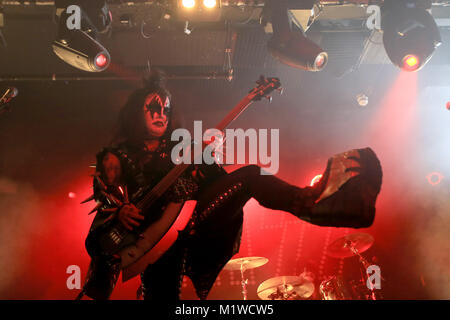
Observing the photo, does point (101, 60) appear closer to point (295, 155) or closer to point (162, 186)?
point (162, 186)

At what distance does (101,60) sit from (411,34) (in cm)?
262

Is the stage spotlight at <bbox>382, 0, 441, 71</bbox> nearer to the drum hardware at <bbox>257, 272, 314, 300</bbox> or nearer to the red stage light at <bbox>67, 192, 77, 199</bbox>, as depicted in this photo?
the drum hardware at <bbox>257, 272, 314, 300</bbox>

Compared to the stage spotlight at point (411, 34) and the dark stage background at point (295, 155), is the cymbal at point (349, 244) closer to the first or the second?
the dark stage background at point (295, 155)

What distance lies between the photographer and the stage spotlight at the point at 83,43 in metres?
2.70

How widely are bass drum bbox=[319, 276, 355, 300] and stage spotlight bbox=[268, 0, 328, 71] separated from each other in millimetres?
2437

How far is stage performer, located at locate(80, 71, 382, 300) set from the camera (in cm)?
166

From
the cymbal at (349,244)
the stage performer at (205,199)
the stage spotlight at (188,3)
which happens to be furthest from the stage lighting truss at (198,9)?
the cymbal at (349,244)

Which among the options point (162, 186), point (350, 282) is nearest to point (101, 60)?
point (162, 186)

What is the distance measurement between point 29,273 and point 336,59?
4.36 m

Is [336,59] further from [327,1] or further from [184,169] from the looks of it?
[184,169]

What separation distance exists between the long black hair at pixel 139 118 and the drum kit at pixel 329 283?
1.83 metres

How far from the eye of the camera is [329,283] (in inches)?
152

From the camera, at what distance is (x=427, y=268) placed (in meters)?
4.21

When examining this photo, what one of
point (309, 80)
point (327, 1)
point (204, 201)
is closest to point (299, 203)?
point (204, 201)
